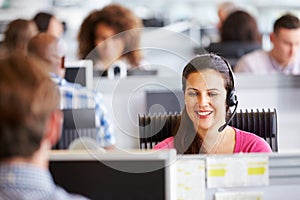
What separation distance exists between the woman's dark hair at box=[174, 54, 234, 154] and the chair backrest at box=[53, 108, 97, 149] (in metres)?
0.44

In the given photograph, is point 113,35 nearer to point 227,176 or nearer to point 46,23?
point 46,23

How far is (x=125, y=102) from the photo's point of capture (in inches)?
133

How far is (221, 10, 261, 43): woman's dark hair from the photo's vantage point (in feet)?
17.8

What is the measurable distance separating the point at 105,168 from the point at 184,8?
26.2 ft

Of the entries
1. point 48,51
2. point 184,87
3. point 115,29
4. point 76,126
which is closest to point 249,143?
point 184,87

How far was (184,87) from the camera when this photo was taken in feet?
7.16

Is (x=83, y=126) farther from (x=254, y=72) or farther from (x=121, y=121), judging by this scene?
(x=254, y=72)

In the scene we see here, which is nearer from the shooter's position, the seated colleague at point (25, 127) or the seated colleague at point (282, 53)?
the seated colleague at point (25, 127)

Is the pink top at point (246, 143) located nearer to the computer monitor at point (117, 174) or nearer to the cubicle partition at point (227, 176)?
the cubicle partition at point (227, 176)

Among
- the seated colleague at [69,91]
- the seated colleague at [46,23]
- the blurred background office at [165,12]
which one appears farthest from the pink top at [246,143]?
the blurred background office at [165,12]

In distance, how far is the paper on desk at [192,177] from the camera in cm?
167

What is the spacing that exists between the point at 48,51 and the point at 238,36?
104 inches

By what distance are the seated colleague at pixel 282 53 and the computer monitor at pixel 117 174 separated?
3.05m

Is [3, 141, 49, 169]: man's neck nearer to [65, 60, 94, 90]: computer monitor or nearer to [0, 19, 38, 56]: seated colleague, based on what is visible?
[65, 60, 94, 90]: computer monitor
